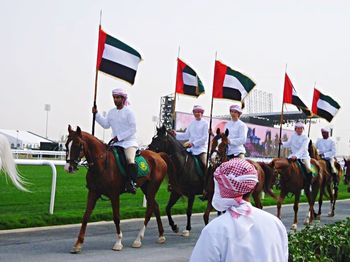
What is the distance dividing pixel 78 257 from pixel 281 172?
6.43 meters

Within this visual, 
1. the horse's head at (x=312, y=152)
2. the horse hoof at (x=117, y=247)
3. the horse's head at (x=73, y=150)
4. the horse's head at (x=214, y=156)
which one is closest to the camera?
the horse's head at (x=73, y=150)

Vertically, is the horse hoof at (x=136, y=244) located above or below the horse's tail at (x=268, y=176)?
below

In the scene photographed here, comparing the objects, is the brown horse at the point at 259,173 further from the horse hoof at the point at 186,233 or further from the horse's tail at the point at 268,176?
the horse hoof at the point at 186,233

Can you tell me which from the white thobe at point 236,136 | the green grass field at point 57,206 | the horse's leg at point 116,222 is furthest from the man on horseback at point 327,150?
the horse's leg at point 116,222

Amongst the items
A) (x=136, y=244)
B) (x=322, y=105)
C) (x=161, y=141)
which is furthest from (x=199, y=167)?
(x=322, y=105)

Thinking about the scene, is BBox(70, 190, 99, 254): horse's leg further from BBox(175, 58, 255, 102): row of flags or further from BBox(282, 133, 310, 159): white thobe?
BBox(282, 133, 310, 159): white thobe

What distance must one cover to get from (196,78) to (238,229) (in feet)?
41.6

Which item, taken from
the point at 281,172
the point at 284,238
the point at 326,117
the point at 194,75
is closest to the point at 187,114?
the point at 326,117

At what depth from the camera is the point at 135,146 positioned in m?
9.59

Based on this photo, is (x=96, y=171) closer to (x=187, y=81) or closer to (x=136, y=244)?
(x=136, y=244)

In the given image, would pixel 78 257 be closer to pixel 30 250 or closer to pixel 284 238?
pixel 30 250

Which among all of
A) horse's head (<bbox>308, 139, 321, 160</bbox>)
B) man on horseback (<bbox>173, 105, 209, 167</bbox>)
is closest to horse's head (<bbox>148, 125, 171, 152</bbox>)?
man on horseback (<bbox>173, 105, 209, 167</bbox>)

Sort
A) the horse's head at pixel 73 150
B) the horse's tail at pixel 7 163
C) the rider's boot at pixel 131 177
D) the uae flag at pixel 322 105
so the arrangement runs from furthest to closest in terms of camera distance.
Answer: the uae flag at pixel 322 105 < the horse's tail at pixel 7 163 < the rider's boot at pixel 131 177 < the horse's head at pixel 73 150

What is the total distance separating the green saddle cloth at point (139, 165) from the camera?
30.7 ft
